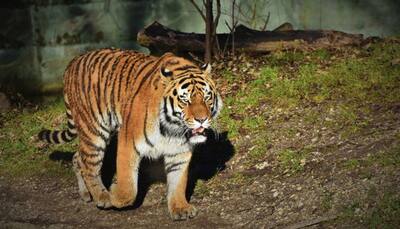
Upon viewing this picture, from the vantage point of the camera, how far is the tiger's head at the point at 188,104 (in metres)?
5.29

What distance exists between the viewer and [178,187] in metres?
5.73

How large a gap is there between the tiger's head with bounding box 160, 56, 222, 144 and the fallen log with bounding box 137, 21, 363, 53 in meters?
3.04

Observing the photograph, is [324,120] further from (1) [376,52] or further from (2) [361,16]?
(2) [361,16]

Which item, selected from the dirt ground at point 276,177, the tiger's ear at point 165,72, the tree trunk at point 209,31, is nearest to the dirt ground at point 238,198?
the dirt ground at point 276,177

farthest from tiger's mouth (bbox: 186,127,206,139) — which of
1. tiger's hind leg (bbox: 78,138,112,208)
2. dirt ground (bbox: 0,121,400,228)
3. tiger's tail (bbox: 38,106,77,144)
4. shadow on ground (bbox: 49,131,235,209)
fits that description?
tiger's tail (bbox: 38,106,77,144)

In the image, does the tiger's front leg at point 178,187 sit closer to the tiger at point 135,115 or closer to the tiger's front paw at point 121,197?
the tiger at point 135,115

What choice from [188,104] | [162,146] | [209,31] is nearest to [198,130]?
[188,104]

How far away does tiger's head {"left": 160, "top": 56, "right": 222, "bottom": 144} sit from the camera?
5.29 m

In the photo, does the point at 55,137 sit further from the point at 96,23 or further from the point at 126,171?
the point at 96,23

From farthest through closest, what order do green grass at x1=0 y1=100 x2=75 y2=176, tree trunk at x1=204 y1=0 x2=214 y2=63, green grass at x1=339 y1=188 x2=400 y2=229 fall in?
tree trunk at x1=204 y1=0 x2=214 y2=63
green grass at x1=0 y1=100 x2=75 y2=176
green grass at x1=339 y1=188 x2=400 y2=229

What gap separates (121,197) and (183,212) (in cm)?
50

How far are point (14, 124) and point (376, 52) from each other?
4233mm

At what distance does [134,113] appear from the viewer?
5.61 m

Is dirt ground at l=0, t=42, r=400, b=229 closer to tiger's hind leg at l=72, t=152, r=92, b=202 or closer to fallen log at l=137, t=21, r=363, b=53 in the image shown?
tiger's hind leg at l=72, t=152, r=92, b=202
